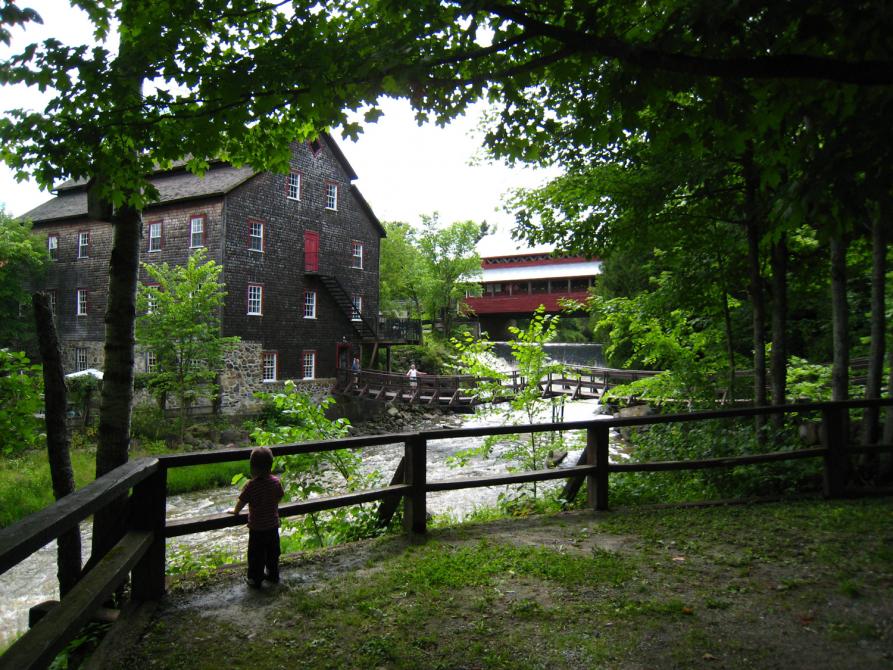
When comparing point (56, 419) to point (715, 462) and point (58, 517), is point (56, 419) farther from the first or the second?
point (715, 462)

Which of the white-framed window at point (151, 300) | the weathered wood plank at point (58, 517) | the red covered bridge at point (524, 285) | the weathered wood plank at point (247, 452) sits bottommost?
the weathered wood plank at point (247, 452)

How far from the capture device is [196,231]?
1057 inches

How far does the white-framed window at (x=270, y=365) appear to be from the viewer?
28.4 metres

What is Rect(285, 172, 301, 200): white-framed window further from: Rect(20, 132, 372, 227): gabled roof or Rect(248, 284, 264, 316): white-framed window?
Rect(248, 284, 264, 316): white-framed window

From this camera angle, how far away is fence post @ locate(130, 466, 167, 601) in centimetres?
404

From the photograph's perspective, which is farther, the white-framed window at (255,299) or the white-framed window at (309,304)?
the white-framed window at (309,304)

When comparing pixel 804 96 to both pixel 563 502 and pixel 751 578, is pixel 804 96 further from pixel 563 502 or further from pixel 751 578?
pixel 563 502

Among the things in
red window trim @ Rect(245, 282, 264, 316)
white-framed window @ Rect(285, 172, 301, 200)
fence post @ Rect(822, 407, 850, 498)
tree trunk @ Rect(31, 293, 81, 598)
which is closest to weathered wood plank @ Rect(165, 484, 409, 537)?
tree trunk @ Rect(31, 293, 81, 598)

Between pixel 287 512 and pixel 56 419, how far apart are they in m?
2.34

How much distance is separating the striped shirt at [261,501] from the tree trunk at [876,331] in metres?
6.94

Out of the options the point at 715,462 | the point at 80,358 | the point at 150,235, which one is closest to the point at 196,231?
the point at 150,235

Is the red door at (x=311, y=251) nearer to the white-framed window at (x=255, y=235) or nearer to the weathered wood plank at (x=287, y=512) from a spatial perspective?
the white-framed window at (x=255, y=235)

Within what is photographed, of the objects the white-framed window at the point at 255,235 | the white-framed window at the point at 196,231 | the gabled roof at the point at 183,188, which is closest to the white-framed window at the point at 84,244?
the gabled roof at the point at 183,188

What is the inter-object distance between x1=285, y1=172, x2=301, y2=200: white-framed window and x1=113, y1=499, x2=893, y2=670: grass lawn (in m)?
26.2
